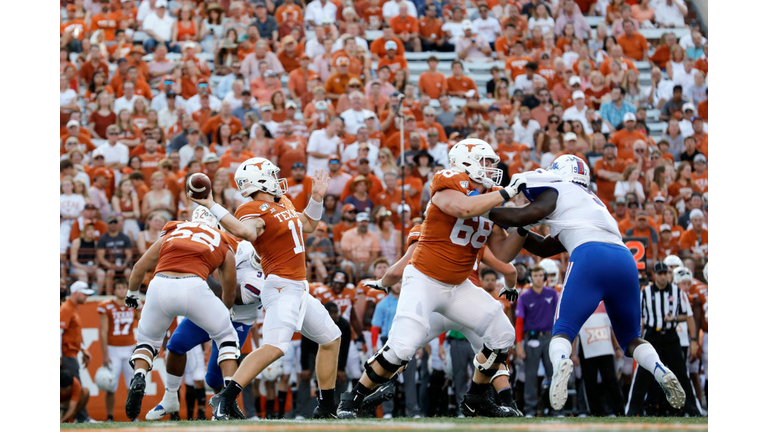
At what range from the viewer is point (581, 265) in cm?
577

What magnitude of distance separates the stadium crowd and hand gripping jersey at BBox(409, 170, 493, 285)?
10.1ft

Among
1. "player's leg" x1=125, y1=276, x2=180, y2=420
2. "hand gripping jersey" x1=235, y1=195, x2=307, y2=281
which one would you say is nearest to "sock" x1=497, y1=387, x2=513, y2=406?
"hand gripping jersey" x1=235, y1=195, x2=307, y2=281

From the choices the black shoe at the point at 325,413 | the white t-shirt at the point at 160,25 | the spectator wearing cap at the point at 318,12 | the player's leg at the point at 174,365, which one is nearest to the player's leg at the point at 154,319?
the player's leg at the point at 174,365

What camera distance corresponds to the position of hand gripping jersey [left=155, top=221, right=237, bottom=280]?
681 cm

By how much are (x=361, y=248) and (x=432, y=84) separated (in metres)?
4.32

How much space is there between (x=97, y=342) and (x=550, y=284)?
14.7ft

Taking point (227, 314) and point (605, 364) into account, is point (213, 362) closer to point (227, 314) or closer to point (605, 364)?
point (227, 314)

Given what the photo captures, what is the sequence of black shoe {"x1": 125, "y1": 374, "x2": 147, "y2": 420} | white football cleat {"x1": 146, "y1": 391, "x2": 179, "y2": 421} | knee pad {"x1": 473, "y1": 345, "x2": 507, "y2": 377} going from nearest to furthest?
black shoe {"x1": 125, "y1": 374, "x2": 147, "y2": 420}, knee pad {"x1": 473, "y1": 345, "x2": 507, "y2": 377}, white football cleat {"x1": 146, "y1": 391, "x2": 179, "y2": 421}

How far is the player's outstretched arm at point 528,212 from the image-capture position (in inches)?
233

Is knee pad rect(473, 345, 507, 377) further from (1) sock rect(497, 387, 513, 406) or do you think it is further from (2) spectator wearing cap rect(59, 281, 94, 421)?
(2) spectator wearing cap rect(59, 281, 94, 421)

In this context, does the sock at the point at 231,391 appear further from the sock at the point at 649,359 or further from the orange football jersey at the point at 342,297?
the orange football jersey at the point at 342,297

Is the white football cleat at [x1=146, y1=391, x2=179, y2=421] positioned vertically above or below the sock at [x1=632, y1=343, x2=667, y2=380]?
below

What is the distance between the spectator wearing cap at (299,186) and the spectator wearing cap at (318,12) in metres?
4.36

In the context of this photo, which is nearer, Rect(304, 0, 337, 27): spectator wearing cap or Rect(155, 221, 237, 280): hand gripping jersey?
Rect(155, 221, 237, 280): hand gripping jersey
